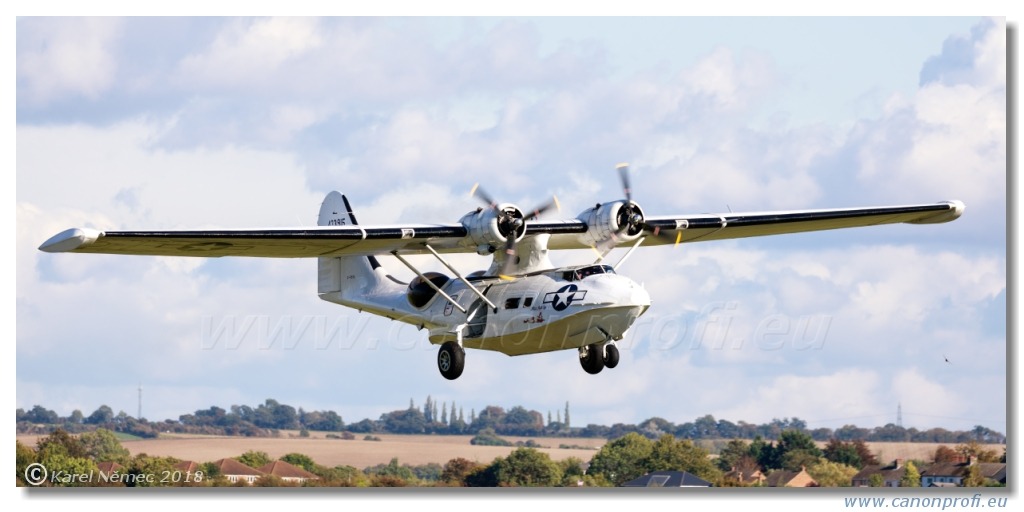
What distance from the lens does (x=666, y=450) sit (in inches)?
1400

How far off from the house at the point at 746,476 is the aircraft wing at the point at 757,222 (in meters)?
8.02

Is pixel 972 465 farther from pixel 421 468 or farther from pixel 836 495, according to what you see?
pixel 421 468

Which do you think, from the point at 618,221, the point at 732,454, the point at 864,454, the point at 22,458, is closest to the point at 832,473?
the point at 864,454

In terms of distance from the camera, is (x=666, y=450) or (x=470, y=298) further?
(x=666, y=450)

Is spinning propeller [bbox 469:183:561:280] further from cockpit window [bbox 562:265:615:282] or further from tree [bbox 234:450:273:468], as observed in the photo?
tree [bbox 234:450:273:468]

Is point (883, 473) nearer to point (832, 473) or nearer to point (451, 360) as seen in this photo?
point (832, 473)

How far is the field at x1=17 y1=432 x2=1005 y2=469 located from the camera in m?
33.3

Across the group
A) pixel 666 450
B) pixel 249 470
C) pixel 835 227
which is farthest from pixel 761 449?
pixel 249 470

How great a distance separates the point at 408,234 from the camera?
24781 millimetres

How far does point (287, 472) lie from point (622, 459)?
7.79m

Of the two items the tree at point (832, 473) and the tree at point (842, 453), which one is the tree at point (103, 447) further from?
the tree at point (842, 453)

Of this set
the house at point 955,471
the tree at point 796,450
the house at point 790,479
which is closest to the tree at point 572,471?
the house at point 790,479

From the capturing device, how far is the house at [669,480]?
1340 inches

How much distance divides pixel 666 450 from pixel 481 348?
10.9 meters
